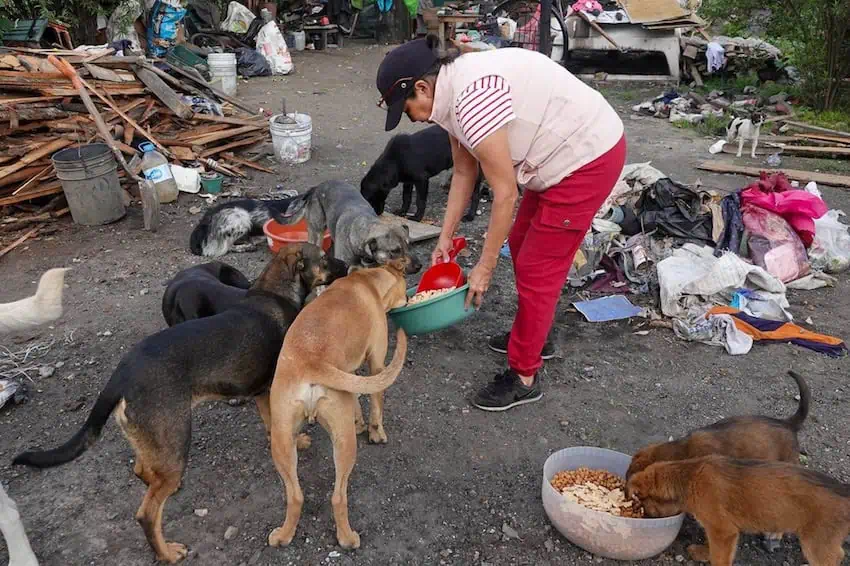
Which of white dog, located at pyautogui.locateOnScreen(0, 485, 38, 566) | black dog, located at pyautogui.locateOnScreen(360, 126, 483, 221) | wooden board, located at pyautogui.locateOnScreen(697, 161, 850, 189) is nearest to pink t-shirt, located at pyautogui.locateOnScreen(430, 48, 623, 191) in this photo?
white dog, located at pyautogui.locateOnScreen(0, 485, 38, 566)

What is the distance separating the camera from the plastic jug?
25.0ft

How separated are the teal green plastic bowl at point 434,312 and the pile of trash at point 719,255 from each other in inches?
87.0

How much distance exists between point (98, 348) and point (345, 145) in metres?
6.13

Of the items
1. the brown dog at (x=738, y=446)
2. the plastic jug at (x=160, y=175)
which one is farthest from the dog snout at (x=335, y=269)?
the plastic jug at (x=160, y=175)

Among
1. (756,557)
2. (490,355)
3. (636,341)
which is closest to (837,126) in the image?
(636,341)

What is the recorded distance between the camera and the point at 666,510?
9.63ft

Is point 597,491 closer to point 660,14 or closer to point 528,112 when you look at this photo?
point 528,112

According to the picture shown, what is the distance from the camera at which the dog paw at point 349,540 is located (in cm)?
320

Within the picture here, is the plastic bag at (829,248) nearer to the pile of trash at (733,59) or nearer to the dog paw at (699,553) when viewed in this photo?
the dog paw at (699,553)

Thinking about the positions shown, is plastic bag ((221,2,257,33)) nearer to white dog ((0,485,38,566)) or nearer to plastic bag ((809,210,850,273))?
plastic bag ((809,210,850,273))

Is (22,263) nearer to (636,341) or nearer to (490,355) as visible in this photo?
(490,355)

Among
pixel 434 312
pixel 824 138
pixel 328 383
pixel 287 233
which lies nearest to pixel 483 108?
pixel 434 312

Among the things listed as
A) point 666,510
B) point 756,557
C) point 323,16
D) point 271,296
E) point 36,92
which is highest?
point 323,16

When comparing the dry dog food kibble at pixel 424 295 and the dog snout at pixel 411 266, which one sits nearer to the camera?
the dry dog food kibble at pixel 424 295
